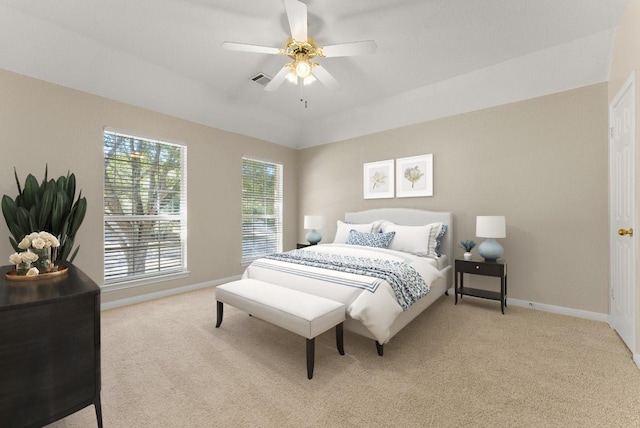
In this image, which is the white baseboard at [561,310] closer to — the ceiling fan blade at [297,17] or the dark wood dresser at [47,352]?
the ceiling fan blade at [297,17]

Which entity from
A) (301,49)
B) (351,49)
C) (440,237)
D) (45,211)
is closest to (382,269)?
(440,237)

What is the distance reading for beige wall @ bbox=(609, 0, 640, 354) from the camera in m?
2.05

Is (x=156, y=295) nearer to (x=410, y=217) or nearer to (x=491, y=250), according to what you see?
(x=410, y=217)

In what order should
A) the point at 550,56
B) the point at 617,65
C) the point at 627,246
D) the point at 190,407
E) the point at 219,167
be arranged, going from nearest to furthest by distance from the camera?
the point at 190,407 → the point at 627,246 → the point at 617,65 → the point at 550,56 → the point at 219,167

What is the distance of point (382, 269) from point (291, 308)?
986 millimetres

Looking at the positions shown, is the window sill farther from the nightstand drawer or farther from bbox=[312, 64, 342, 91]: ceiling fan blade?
the nightstand drawer

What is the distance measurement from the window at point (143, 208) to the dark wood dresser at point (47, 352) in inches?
90.2

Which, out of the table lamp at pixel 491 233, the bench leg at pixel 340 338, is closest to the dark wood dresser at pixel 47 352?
the bench leg at pixel 340 338

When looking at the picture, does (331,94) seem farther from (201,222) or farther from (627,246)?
(627,246)

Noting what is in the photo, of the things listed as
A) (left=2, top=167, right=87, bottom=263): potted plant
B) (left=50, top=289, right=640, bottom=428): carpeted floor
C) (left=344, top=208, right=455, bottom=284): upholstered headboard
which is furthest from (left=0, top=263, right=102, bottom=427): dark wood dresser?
(left=344, top=208, right=455, bottom=284): upholstered headboard

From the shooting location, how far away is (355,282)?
2.37 meters

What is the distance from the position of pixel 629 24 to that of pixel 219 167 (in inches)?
193

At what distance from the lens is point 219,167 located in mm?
4488

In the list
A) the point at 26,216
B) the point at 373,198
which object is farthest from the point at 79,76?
the point at 373,198
